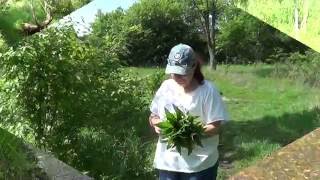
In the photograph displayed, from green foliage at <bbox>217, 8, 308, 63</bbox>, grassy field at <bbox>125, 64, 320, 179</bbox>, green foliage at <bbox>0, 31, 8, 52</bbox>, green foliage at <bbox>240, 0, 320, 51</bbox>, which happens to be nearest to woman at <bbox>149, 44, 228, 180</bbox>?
green foliage at <bbox>0, 31, 8, 52</bbox>

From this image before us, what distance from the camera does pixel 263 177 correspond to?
178 centimetres

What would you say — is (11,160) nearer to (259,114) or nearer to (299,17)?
(299,17)

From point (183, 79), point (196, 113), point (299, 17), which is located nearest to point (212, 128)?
point (196, 113)

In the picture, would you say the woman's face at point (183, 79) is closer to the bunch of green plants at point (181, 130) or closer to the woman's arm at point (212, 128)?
the bunch of green plants at point (181, 130)

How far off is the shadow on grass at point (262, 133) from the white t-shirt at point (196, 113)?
11.5 ft

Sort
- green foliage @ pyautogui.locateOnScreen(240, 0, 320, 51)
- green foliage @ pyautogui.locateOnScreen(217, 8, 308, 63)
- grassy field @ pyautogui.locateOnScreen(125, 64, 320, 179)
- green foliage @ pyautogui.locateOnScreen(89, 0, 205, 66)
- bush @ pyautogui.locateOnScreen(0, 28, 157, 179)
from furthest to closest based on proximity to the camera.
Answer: green foliage @ pyautogui.locateOnScreen(89, 0, 205, 66), green foliage @ pyautogui.locateOnScreen(217, 8, 308, 63), green foliage @ pyautogui.locateOnScreen(240, 0, 320, 51), grassy field @ pyautogui.locateOnScreen(125, 64, 320, 179), bush @ pyautogui.locateOnScreen(0, 28, 157, 179)

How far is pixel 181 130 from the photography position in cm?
304

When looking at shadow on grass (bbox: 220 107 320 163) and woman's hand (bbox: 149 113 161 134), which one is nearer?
woman's hand (bbox: 149 113 161 134)

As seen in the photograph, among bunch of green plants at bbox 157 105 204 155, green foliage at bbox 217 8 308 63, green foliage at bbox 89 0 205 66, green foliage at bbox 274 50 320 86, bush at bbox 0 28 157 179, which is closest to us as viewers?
bunch of green plants at bbox 157 105 204 155

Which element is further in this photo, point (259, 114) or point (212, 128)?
point (259, 114)

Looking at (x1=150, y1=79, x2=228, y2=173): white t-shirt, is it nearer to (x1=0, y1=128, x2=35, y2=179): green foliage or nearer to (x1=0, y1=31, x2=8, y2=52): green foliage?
(x1=0, y1=128, x2=35, y2=179): green foliage

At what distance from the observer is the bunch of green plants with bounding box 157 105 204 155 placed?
119 inches

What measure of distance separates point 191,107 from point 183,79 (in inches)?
5.9

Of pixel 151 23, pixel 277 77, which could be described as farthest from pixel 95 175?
pixel 151 23
